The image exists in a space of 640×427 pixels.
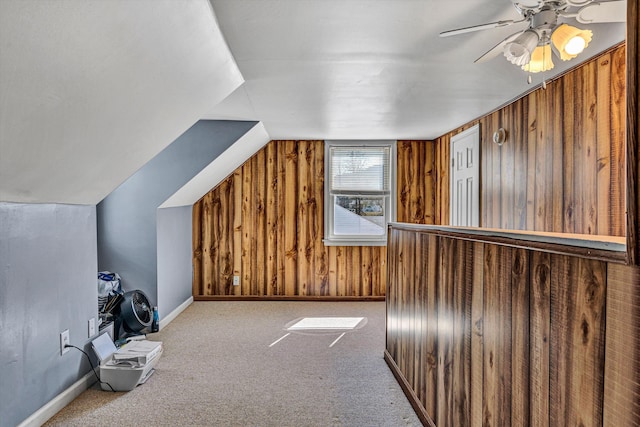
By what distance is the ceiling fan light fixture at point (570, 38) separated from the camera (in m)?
1.87

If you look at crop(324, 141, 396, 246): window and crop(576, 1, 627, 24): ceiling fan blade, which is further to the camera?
crop(324, 141, 396, 246): window

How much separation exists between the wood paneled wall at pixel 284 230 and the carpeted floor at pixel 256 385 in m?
1.27

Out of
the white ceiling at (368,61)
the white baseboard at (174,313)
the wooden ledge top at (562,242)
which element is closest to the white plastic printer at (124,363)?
the white baseboard at (174,313)

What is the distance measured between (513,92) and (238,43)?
233 centimetres

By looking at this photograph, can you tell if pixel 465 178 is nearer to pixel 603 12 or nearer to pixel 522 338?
pixel 603 12

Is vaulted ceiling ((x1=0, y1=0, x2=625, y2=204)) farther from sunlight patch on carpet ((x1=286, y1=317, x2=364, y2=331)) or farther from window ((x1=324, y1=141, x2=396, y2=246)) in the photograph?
sunlight patch on carpet ((x1=286, y1=317, x2=364, y2=331))

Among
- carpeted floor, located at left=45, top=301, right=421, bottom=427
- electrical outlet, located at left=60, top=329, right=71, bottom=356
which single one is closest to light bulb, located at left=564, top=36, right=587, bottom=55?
carpeted floor, located at left=45, top=301, right=421, bottom=427

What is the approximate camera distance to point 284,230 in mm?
5711

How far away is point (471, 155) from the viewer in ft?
15.0

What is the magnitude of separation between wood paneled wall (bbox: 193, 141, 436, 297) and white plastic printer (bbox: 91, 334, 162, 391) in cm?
251

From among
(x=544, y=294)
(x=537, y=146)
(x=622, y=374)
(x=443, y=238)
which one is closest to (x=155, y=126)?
(x=443, y=238)

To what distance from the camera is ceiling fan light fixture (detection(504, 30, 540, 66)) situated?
1899 millimetres

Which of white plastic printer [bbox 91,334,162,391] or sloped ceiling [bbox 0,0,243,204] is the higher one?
sloped ceiling [bbox 0,0,243,204]

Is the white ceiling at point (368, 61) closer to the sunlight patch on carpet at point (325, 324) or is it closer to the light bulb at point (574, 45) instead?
the light bulb at point (574, 45)
